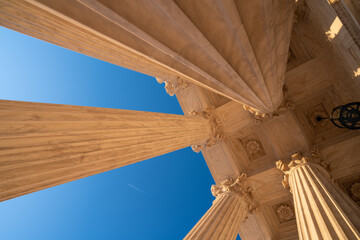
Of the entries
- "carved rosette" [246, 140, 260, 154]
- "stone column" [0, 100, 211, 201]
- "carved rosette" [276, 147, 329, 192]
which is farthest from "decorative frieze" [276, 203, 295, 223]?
"stone column" [0, 100, 211, 201]

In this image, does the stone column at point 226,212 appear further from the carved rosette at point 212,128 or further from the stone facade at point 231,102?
the carved rosette at point 212,128

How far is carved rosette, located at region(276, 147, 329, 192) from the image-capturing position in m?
13.6

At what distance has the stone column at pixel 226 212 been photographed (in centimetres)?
971

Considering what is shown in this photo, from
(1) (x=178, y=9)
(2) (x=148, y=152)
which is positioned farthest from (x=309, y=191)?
(1) (x=178, y=9)

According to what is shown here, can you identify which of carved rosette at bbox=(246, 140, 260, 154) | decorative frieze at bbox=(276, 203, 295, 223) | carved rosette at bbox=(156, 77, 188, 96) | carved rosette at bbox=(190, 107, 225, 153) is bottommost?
decorative frieze at bbox=(276, 203, 295, 223)

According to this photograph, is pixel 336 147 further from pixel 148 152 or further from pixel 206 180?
pixel 206 180

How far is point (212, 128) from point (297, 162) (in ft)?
21.3

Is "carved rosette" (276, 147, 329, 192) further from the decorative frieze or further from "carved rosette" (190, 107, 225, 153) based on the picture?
the decorative frieze

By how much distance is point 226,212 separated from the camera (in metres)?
12.1

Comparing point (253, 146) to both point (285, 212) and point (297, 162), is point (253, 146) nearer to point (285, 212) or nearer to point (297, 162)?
point (285, 212)

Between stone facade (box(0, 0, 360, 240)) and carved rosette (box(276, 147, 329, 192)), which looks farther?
carved rosette (box(276, 147, 329, 192))

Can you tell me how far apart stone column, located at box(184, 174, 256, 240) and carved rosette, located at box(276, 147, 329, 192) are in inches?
106

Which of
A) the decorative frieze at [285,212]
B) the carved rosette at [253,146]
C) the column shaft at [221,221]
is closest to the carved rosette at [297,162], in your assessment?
the column shaft at [221,221]

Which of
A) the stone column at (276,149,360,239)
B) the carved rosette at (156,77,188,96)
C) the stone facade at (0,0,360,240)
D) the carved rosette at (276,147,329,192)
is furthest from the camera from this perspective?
the carved rosette at (156,77,188,96)
